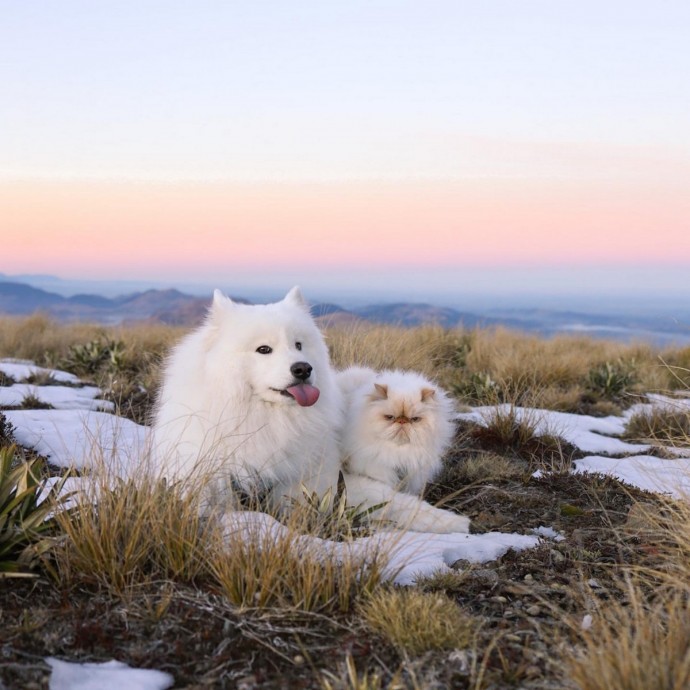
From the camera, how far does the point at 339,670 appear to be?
9.93ft

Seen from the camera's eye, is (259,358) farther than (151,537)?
Yes

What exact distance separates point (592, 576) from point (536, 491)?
185 centimetres

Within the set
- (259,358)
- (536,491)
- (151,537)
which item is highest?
(259,358)

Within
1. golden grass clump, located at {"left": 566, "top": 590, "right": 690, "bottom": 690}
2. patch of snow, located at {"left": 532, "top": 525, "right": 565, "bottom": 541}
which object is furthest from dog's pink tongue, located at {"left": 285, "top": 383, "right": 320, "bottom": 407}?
golden grass clump, located at {"left": 566, "top": 590, "right": 690, "bottom": 690}

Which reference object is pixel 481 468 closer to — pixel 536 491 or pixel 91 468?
pixel 536 491

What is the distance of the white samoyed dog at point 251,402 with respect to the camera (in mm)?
4797

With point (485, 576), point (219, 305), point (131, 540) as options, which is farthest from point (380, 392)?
point (131, 540)

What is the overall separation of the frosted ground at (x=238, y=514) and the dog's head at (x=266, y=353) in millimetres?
779

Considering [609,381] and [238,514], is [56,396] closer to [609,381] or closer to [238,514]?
[238,514]

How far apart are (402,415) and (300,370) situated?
125 cm

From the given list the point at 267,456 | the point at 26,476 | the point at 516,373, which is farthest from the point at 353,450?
the point at 516,373

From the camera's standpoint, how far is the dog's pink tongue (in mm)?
4797

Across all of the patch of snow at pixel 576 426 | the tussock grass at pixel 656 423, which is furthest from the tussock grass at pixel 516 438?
the tussock grass at pixel 656 423

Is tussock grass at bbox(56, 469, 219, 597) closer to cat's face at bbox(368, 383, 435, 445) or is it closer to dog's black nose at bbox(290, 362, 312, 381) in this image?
dog's black nose at bbox(290, 362, 312, 381)
